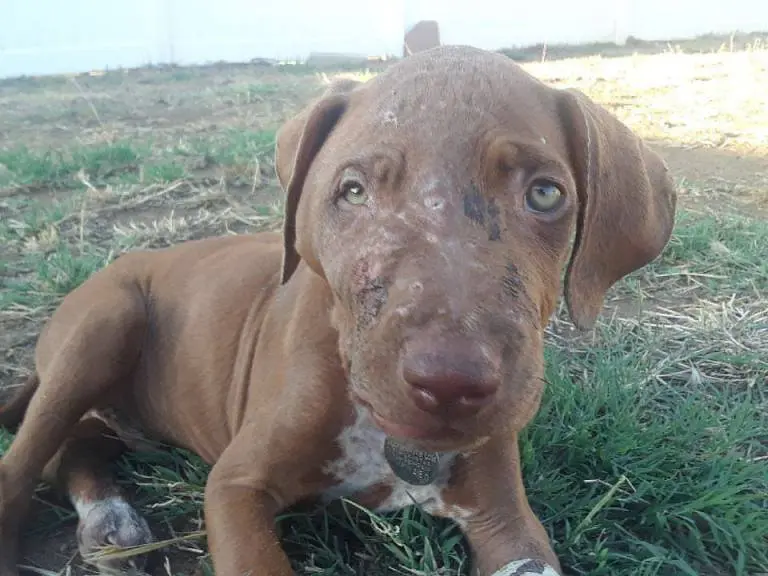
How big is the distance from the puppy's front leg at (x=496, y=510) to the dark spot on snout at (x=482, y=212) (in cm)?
83

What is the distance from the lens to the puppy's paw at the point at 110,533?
283 centimetres

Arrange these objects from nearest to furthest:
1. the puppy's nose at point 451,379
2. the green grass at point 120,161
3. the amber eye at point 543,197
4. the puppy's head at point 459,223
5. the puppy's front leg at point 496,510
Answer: the puppy's nose at point 451,379
the puppy's head at point 459,223
the amber eye at point 543,197
the puppy's front leg at point 496,510
the green grass at point 120,161

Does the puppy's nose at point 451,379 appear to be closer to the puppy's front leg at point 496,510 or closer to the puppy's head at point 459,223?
the puppy's head at point 459,223

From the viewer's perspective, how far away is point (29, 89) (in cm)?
1215

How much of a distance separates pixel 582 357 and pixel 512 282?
2.09 metres

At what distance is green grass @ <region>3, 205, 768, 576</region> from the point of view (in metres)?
2.76

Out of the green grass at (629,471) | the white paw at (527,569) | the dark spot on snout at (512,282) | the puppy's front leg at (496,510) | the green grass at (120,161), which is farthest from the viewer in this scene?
the green grass at (120,161)

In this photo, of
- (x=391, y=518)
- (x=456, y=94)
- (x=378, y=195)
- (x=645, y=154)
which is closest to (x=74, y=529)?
(x=391, y=518)

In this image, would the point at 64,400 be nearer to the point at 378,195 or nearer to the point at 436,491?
the point at 436,491

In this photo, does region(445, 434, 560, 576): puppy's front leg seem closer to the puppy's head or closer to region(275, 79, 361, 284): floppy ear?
the puppy's head

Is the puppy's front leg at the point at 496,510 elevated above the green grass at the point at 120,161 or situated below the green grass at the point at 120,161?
below

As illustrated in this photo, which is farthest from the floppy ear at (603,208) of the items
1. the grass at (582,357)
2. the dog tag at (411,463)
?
the grass at (582,357)

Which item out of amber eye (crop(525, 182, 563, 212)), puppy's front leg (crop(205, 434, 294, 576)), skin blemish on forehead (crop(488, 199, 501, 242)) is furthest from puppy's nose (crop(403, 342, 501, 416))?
puppy's front leg (crop(205, 434, 294, 576))

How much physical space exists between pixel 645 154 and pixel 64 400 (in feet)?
7.42
